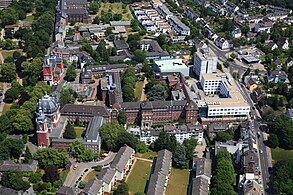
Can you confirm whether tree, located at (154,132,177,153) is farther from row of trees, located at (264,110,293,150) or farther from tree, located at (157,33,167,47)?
tree, located at (157,33,167,47)

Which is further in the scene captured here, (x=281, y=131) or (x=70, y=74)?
(x=70, y=74)

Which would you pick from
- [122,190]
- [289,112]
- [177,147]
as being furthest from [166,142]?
[289,112]

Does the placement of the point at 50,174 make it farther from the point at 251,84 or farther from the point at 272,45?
the point at 272,45

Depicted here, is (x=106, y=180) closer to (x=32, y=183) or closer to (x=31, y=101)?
(x=32, y=183)

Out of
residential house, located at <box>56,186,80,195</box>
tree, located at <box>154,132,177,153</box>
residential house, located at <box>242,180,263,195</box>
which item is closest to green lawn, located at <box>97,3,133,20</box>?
tree, located at <box>154,132,177,153</box>

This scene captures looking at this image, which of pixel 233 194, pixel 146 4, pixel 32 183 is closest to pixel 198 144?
pixel 233 194

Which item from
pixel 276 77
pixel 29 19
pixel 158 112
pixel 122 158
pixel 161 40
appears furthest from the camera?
pixel 29 19
